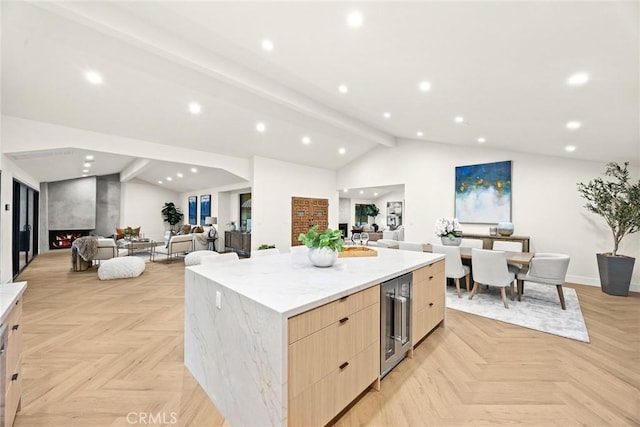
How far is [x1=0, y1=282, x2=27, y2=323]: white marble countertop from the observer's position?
4.23 feet

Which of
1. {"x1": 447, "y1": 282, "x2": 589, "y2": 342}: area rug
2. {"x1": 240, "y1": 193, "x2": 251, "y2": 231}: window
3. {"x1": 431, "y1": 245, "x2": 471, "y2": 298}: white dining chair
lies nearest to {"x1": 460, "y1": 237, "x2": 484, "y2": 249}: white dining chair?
{"x1": 447, "y1": 282, "x2": 589, "y2": 342}: area rug

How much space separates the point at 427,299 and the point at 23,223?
28.5 ft

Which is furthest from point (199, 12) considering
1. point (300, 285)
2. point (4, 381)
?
point (4, 381)

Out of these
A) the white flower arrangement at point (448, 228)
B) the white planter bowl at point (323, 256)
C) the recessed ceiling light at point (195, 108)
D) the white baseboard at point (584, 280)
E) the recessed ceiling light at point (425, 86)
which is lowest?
the white baseboard at point (584, 280)

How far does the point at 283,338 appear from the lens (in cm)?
125

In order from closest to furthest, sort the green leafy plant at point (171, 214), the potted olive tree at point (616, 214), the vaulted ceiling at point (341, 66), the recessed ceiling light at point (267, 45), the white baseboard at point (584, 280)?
the vaulted ceiling at point (341, 66), the recessed ceiling light at point (267, 45), the potted olive tree at point (616, 214), the white baseboard at point (584, 280), the green leafy plant at point (171, 214)

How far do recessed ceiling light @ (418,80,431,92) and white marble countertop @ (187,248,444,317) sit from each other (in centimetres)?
215

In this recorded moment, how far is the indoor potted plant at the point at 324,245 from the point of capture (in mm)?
2203

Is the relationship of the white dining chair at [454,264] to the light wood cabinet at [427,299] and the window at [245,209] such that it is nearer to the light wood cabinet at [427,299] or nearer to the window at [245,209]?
the light wood cabinet at [427,299]

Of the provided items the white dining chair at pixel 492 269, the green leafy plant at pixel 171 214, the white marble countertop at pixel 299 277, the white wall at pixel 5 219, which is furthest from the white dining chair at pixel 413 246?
the green leafy plant at pixel 171 214

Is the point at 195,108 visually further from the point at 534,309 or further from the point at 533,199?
the point at 533,199

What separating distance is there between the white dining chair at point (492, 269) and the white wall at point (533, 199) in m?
2.43

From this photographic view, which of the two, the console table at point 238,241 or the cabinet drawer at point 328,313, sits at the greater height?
the cabinet drawer at point 328,313

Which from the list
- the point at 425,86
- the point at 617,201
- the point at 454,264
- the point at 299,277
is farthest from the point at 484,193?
the point at 299,277
